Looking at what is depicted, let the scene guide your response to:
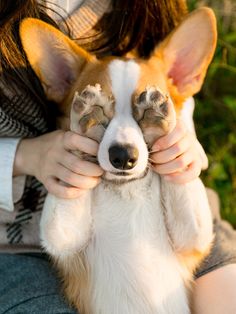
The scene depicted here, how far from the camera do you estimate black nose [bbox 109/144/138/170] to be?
1623 millimetres

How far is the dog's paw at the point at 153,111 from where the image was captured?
66.5 inches

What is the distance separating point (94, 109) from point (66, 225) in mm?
387

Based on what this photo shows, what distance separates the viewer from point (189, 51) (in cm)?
199

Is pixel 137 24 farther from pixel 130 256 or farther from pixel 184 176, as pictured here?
pixel 130 256

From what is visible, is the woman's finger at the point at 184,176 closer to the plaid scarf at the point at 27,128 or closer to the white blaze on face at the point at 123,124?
the white blaze on face at the point at 123,124

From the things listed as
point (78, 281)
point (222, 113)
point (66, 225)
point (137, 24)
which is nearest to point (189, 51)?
point (137, 24)

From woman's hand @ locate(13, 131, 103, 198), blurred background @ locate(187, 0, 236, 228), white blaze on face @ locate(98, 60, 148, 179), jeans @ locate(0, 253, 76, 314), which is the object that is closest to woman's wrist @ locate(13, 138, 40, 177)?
woman's hand @ locate(13, 131, 103, 198)

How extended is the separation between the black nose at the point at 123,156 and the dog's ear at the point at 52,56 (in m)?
0.42

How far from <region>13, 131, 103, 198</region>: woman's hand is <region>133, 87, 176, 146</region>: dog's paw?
Result: 145 millimetres

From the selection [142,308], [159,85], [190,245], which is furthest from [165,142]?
[142,308]

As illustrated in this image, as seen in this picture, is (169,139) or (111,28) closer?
(169,139)

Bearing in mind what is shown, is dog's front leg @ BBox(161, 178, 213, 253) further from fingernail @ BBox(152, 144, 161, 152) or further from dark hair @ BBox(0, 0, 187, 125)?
dark hair @ BBox(0, 0, 187, 125)

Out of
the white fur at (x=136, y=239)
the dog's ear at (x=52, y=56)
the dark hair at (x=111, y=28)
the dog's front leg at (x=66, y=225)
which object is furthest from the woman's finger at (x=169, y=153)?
the dark hair at (x=111, y=28)

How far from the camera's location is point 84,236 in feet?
6.33
